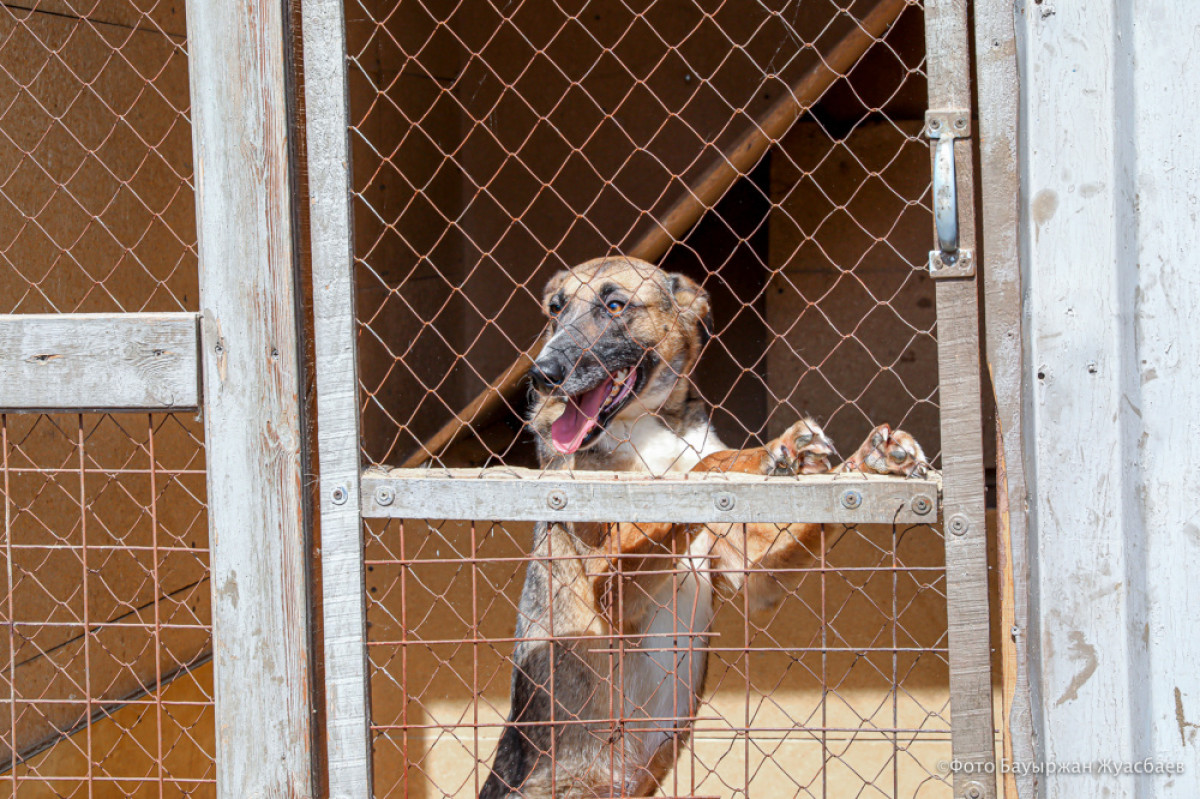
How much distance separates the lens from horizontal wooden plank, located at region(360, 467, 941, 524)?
6.42 ft

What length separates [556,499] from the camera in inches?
79.5

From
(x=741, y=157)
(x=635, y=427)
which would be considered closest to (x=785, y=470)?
(x=635, y=427)

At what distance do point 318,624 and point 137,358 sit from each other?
2.31 feet

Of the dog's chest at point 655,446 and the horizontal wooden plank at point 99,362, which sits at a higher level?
the horizontal wooden plank at point 99,362

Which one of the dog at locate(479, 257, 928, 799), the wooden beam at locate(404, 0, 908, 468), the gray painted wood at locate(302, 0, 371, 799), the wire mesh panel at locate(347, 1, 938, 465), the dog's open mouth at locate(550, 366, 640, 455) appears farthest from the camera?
the wire mesh panel at locate(347, 1, 938, 465)

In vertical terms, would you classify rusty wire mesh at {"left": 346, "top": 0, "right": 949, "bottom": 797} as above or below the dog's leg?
above

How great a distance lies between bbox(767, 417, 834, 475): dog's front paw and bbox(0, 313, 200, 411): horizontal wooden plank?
130 centimetres

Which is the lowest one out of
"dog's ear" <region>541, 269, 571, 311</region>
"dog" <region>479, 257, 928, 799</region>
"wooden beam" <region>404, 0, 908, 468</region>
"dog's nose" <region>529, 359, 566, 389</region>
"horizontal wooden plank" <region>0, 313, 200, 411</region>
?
"dog" <region>479, 257, 928, 799</region>

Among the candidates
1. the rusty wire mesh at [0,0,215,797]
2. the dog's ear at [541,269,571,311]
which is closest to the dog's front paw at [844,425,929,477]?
the dog's ear at [541,269,571,311]

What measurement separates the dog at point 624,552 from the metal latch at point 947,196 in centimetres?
52

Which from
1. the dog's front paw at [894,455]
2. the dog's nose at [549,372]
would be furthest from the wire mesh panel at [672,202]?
the dog's front paw at [894,455]

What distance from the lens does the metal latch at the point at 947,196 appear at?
185cm

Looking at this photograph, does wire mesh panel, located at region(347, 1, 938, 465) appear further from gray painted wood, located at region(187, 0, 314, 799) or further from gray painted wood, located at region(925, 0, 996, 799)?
gray painted wood, located at region(925, 0, 996, 799)

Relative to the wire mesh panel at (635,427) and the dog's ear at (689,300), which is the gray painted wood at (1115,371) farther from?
the dog's ear at (689,300)
